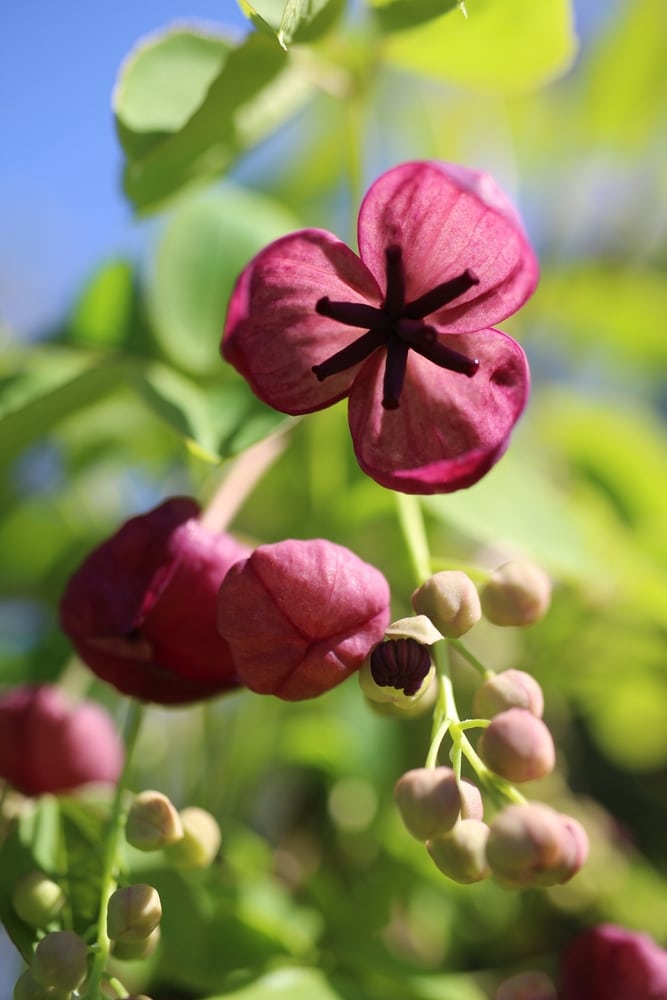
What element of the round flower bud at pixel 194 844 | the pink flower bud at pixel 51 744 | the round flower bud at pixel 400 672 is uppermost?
the round flower bud at pixel 400 672

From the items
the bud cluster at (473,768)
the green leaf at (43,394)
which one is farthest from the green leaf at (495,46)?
the bud cluster at (473,768)

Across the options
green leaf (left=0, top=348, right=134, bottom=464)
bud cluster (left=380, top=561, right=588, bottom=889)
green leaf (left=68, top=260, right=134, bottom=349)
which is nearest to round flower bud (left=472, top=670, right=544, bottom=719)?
bud cluster (left=380, top=561, right=588, bottom=889)

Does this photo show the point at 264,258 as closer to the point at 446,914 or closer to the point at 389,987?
the point at 389,987

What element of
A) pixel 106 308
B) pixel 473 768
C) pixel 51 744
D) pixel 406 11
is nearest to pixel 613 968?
pixel 473 768

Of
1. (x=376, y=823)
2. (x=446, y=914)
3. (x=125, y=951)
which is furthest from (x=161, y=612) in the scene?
(x=446, y=914)

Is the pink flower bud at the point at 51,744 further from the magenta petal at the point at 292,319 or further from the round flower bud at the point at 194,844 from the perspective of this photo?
the magenta petal at the point at 292,319
